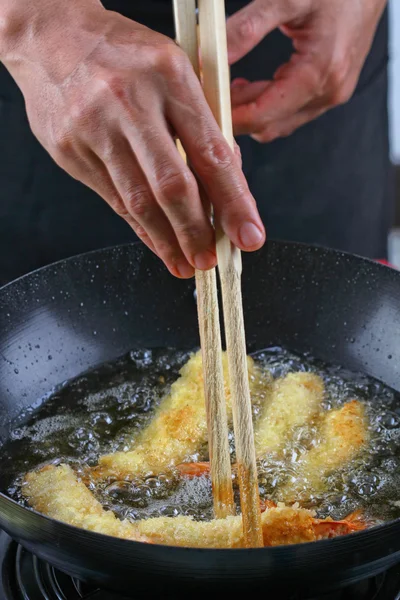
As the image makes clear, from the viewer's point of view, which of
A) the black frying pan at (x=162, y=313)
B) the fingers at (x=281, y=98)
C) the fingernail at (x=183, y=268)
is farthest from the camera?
the fingers at (x=281, y=98)

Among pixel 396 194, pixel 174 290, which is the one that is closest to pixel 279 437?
pixel 174 290

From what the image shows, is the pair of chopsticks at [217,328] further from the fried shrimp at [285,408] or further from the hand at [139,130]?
the fried shrimp at [285,408]

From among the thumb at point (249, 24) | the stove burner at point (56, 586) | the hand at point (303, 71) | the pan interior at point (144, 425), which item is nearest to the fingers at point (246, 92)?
the hand at point (303, 71)

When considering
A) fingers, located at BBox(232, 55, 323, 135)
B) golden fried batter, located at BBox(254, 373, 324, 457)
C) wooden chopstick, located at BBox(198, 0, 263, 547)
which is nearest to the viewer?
wooden chopstick, located at BBox(198, 0, 263, 547)

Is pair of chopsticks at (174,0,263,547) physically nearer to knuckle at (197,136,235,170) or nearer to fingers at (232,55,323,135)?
knuckle at (197,136,235,170)

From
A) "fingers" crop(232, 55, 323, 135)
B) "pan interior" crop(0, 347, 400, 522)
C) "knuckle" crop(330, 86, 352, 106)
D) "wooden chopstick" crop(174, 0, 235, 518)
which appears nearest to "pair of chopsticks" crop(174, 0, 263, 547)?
"wooden chopstick" crop(174, 0, 235, 518)

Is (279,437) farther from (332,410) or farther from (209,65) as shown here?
(209,65)
